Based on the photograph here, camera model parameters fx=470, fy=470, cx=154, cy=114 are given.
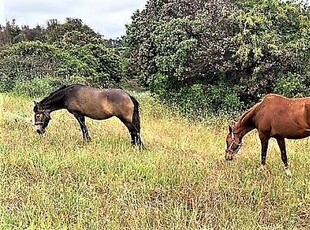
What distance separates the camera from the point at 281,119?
7.68m

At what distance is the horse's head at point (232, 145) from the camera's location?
841 cm

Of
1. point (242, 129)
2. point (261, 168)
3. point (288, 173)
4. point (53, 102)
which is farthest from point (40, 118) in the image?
point (288, 173)

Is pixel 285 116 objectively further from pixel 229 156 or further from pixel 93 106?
pixel 93 106

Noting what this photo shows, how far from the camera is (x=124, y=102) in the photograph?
30.4 ft

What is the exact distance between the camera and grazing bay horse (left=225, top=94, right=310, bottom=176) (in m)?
7.48

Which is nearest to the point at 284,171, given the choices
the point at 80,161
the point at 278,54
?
the point at 80,161

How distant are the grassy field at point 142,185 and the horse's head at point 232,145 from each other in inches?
8.4

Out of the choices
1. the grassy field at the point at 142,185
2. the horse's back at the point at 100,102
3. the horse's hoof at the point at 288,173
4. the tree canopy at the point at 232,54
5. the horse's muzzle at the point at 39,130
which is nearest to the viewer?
the grassy field at the point at 142,185

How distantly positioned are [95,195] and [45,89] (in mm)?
12445

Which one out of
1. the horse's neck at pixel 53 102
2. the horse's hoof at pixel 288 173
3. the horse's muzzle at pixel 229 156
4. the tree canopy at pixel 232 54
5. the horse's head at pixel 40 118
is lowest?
the horse's hoof at pixel 288 173

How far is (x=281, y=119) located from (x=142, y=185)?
9.04 feet

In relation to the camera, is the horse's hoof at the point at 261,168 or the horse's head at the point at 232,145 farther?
the horse's head at the point at 232,145

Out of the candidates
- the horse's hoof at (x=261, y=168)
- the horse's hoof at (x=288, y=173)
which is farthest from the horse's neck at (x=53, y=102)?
the horse's hoof at (x=288, y=173)

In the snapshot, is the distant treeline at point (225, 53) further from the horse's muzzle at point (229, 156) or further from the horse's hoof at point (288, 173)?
the horse's hoof at point (288, 173)
